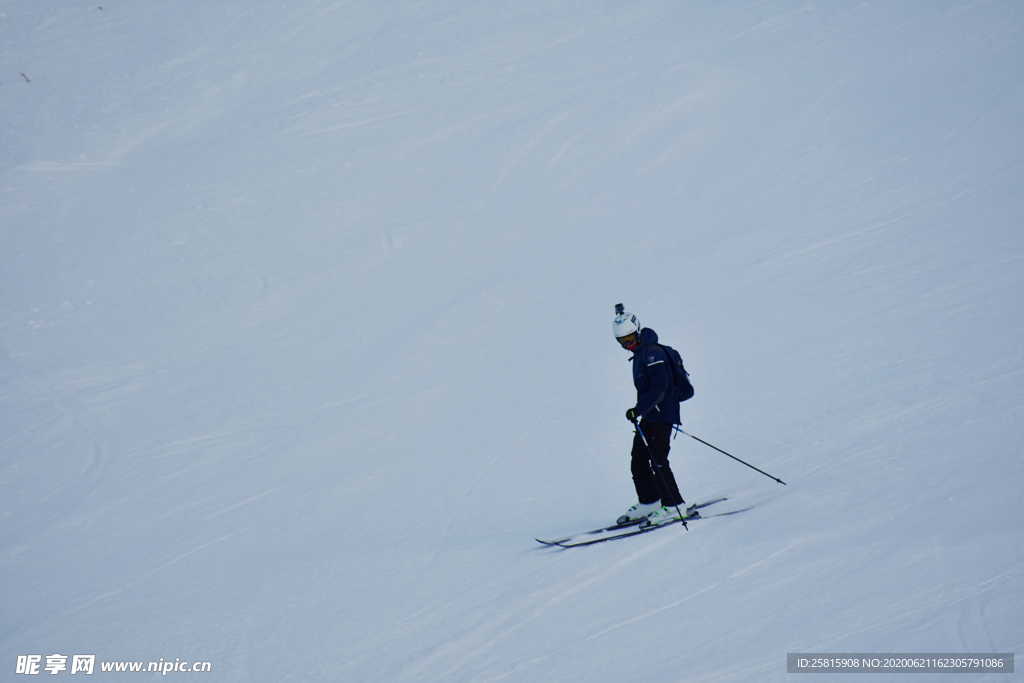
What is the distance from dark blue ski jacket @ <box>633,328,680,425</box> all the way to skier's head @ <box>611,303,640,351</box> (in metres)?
0.04

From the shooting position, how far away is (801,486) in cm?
659

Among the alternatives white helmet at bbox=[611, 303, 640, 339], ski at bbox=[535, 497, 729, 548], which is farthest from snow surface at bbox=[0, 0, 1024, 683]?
white helmet at bbox=[611, 303, 640, 339]

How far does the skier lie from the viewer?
6.62 metres

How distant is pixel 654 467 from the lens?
6.80 m

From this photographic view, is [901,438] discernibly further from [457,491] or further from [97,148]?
[97,148]

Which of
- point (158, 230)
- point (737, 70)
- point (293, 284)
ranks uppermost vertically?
point (737, 70)

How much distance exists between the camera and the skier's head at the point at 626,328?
21.6 ft

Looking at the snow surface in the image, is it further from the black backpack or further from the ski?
the black backpack

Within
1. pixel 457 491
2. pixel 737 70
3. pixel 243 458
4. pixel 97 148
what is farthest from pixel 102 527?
pixel 737 70

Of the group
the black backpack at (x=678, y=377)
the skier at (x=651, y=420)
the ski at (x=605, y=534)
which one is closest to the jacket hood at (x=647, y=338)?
the skier at (x=651, y=420)

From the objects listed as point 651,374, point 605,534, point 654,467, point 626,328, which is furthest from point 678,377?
point 605,534

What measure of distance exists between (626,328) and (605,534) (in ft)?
4.88

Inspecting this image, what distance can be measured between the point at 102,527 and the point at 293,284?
5898 millimetres

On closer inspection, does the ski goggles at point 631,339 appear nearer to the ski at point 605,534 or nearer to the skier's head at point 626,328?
the skier's head at point 626,328
